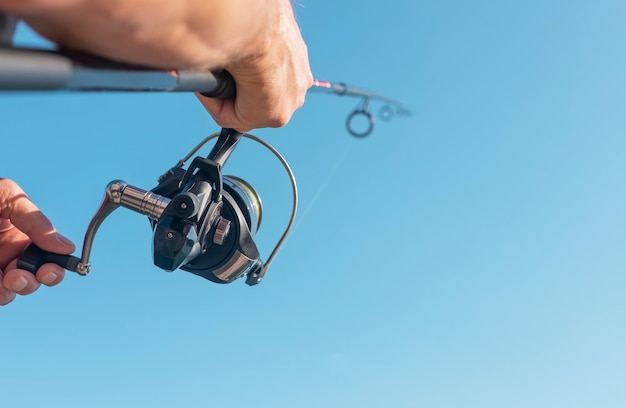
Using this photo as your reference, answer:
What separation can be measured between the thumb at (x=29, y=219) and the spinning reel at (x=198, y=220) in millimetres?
34

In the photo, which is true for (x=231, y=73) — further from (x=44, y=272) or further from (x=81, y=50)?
(x=44, y=272)

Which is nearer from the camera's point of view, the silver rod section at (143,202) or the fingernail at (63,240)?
the silver rod section at (143,202)

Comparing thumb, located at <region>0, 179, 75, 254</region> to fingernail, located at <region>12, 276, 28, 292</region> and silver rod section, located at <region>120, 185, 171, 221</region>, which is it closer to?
fingernail, located at <region>12, 276, 28, 292</region>

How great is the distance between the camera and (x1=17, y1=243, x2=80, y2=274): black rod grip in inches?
63.8

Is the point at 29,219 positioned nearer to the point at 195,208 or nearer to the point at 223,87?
→ the point at 195,208

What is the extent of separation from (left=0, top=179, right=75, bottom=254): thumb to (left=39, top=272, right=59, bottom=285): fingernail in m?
0.07

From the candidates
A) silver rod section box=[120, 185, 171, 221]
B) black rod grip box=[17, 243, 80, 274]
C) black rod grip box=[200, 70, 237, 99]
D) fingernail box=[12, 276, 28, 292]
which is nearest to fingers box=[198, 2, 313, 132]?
black rod grip box=[200, 70, 237, 99]

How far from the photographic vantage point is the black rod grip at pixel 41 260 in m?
1.62

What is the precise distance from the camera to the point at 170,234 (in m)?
1.45

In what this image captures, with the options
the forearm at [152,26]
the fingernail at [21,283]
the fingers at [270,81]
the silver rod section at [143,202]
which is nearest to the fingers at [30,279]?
the fingernail at [21,283]

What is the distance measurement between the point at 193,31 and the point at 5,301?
1307 mm

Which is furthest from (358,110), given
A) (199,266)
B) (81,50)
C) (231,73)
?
(81,50)

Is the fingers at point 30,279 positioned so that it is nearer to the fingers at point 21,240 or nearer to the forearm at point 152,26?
the fingers at point 21,240

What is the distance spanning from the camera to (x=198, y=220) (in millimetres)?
1512
